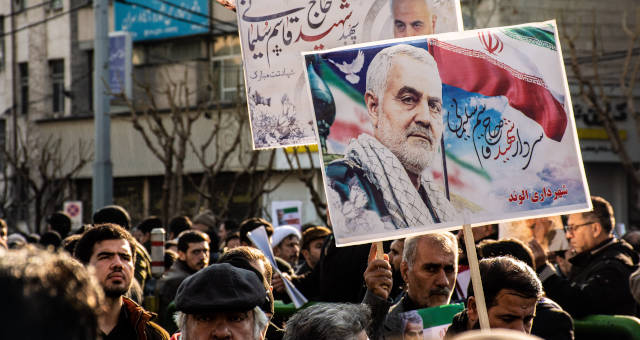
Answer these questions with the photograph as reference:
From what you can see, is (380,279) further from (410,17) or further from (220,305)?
(410,17)

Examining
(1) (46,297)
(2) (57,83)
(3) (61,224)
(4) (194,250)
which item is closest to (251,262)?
(1) (46,297)

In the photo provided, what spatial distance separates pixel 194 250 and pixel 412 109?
4964 millimetres

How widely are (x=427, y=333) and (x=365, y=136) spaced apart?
3.29ft

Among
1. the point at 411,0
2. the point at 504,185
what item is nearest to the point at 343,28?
the point at 411,0

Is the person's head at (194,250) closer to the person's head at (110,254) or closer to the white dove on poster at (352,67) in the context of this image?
the person's head at (110,254)

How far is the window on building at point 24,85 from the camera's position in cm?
3456

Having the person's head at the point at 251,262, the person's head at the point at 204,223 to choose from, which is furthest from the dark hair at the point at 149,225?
the person's head at the point at 251,262

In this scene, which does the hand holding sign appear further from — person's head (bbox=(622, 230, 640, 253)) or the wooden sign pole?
person's head (bbox=(622, 230, 640, 253))

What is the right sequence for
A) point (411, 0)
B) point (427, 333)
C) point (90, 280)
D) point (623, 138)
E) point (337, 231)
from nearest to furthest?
point (90, 280) → point (337, 231) → point (427, 333) → point (411, 0) → point (623, 138)

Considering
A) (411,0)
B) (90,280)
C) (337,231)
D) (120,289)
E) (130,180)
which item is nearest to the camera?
(90,280)

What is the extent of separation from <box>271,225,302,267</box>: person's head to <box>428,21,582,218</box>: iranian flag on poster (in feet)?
22.6

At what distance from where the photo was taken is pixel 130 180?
32.6m

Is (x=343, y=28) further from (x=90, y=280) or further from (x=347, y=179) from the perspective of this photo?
(x=90, y=280)

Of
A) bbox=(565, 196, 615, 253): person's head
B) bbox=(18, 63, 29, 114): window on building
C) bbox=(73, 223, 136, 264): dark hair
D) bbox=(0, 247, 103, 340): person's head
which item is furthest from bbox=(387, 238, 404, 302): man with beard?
bbox=(18, 63, 29, 114): window on building
